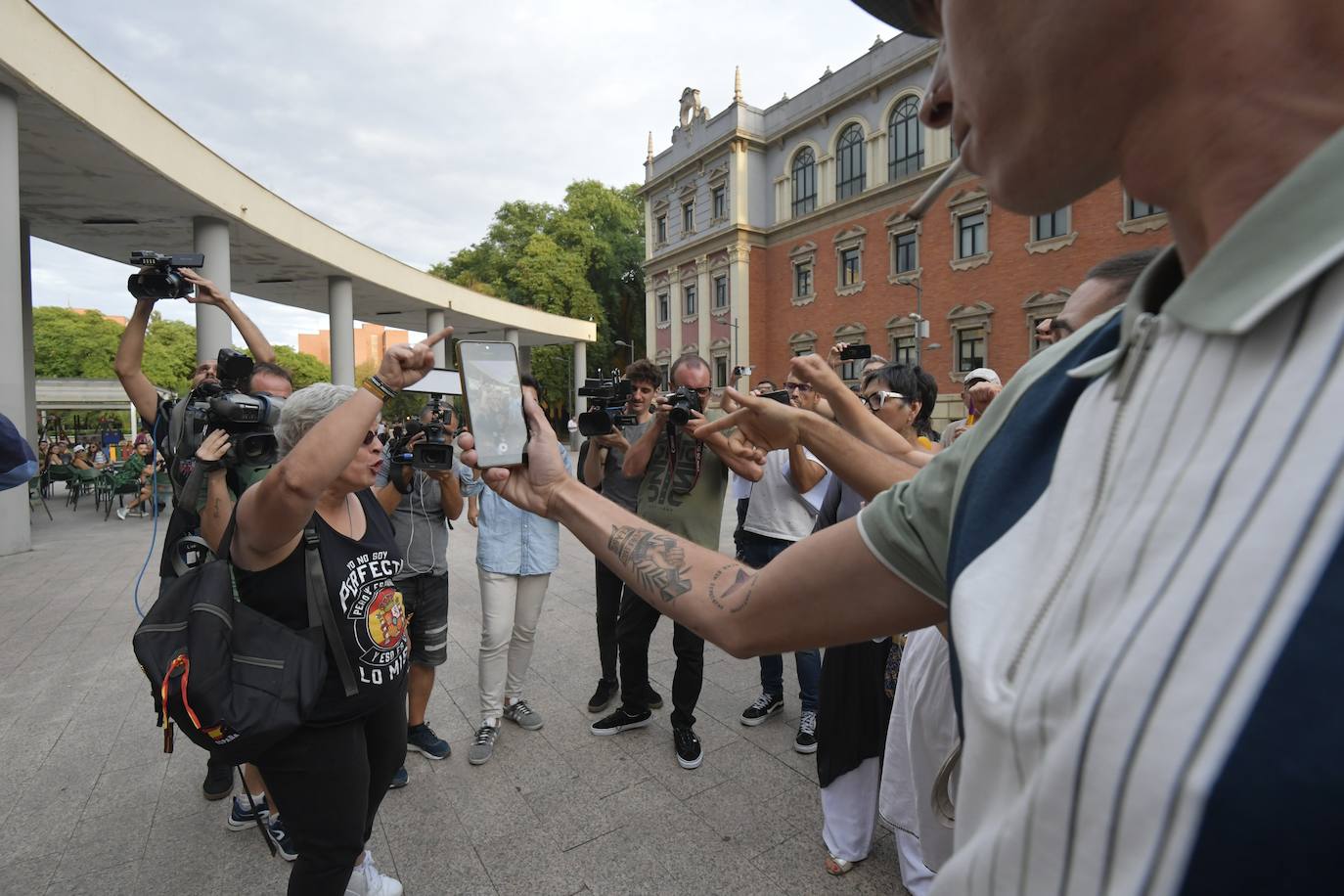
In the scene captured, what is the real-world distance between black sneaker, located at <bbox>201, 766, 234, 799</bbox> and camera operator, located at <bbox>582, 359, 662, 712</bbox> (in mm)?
2004

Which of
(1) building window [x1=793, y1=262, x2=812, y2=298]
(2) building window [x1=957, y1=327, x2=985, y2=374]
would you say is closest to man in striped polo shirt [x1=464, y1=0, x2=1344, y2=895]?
(2) building window [x1=957, y1=327, x2=985, y2=374]

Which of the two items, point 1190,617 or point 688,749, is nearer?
point 1190,617

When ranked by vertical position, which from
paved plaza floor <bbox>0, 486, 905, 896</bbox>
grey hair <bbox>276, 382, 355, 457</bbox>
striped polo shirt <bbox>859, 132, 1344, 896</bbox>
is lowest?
paved plaza floor <bbox>0, 486, 905, 896</bbox>

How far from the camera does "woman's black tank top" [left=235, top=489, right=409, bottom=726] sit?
239cm

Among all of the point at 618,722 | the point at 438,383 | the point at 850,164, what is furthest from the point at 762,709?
the point at 850,164

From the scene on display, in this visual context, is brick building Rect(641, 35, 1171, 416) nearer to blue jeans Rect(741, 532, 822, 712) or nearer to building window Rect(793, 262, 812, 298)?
building window Rect(793, 262, 812, 298)

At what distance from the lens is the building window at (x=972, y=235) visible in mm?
23281

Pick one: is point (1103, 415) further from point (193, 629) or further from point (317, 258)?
point (317, 258)

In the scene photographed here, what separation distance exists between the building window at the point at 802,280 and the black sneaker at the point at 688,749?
27764 mm

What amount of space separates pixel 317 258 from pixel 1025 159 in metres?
18.0

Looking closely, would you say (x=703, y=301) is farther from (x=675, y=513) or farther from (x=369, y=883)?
(x=369, y=883)

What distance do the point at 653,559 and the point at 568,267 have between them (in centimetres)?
3855

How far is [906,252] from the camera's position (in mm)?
25859

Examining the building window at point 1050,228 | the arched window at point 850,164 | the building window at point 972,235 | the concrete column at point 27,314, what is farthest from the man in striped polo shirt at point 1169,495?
the arched window at point 850,164
